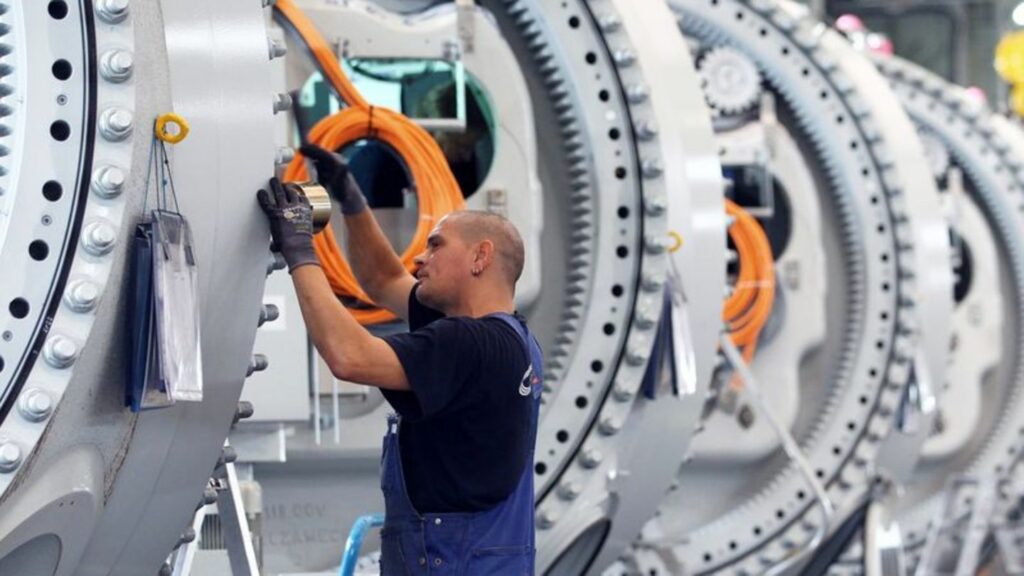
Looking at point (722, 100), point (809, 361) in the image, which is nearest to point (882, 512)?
point (809, 361)

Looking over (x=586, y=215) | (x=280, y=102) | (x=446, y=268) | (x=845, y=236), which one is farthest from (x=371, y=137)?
(x=845, y=236)

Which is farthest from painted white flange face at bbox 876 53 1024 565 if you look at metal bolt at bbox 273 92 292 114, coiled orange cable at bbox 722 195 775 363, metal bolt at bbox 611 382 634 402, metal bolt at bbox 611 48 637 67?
metal bolt at bbox 273 92 292 114

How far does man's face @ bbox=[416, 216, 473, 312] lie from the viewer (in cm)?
388

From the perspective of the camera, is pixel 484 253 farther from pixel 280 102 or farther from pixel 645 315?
pixel 645 315

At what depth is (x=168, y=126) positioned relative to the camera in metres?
3.11

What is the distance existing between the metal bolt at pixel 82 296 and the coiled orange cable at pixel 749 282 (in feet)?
18.2

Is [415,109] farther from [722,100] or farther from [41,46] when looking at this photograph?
[722,100]

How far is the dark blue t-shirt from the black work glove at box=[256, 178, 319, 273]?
0.38m

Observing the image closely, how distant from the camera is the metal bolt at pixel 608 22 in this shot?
5.63m

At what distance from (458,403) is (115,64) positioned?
102 cm

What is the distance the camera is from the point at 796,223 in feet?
28.4

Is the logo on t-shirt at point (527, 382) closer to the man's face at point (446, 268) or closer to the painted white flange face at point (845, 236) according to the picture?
the man's face at point (446, 268)

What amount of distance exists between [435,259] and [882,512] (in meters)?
4.44

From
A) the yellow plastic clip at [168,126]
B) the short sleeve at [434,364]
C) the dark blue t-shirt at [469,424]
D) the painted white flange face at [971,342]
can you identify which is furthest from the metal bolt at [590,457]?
the painted white flange face at [971,342]
